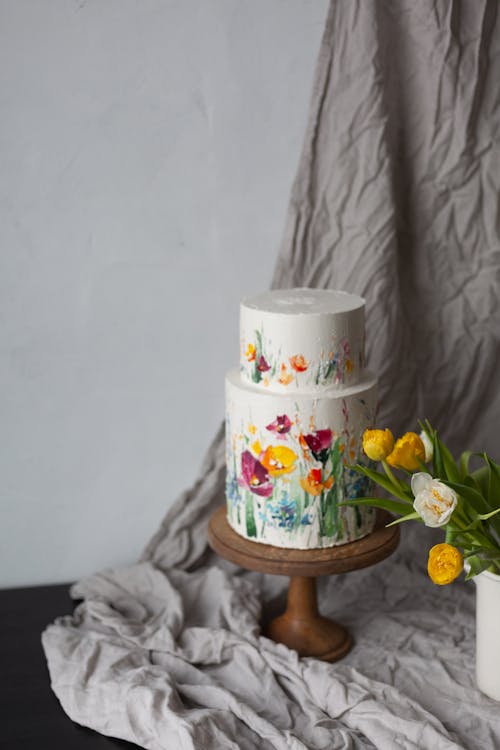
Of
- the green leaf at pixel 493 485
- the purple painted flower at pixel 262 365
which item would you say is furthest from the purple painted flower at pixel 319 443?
the green leaf at pixel 493 485

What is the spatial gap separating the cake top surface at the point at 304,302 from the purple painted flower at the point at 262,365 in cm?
6

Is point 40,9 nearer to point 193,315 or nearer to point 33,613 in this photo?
point 193,315

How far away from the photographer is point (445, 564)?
1.13m

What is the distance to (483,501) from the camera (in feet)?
4.01

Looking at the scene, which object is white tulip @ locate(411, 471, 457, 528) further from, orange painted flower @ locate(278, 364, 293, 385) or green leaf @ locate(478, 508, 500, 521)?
orange painted flower @ locate(278, 364, 293, 385)

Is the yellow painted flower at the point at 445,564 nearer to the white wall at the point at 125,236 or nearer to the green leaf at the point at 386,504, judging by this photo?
the green leaf at the point at 386,504

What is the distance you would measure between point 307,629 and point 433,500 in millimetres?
387

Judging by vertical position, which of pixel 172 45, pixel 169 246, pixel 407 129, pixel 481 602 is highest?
pixel 172 45

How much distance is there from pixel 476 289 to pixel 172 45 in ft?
1.95

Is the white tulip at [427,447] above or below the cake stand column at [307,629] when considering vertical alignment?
above

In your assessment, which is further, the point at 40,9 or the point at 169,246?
the point at 169,246

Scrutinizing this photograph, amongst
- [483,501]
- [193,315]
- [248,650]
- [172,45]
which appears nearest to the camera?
[483,501]

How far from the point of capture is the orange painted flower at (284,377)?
51.5 inches

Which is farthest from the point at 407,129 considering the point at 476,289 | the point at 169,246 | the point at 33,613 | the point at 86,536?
the point at 33,613
